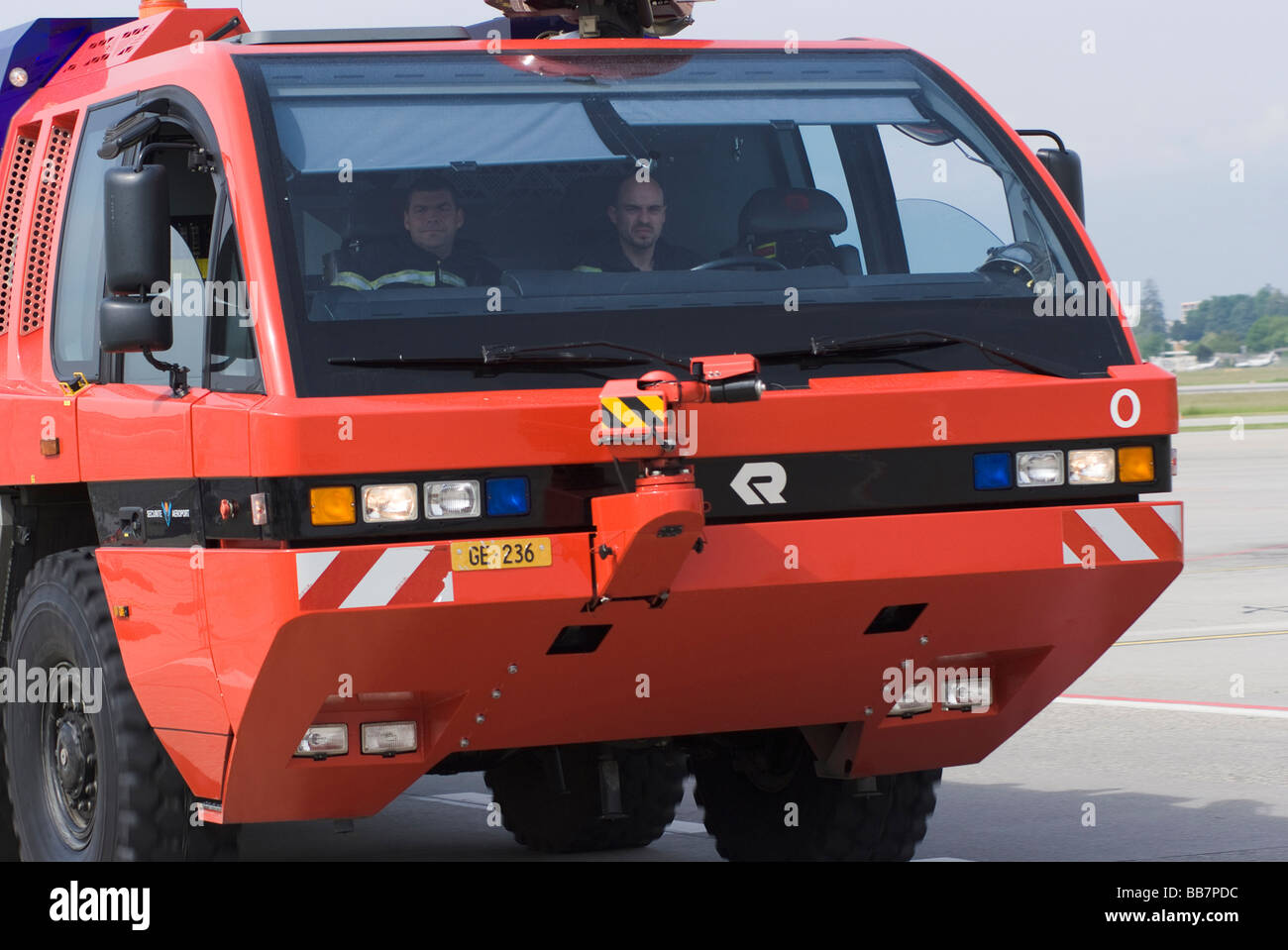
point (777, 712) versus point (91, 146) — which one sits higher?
point (91, 146)

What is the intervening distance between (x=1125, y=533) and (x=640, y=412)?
156 centimetres

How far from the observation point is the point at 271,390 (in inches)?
198

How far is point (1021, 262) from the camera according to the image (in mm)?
5961

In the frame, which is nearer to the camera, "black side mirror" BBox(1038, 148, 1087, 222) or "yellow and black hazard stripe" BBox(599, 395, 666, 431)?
"yellow and black hazard stripe" BBox(599, 395, 666, 431)

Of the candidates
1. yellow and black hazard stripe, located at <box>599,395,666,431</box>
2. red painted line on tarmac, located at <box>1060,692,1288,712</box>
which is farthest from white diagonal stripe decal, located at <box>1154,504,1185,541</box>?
red painted line on tarmac, located at <box>1060,692,1288,712</box>

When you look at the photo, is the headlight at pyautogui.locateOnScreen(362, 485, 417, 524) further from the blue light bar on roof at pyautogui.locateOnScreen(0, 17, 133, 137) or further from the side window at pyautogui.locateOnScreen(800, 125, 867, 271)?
the blue light bar on roof at pyautogui.locateOnScreen(0, 17, 133, 137)

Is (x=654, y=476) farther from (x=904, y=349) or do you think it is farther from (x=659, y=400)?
(x=904, y=349)

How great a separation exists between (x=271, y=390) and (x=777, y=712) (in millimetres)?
1797

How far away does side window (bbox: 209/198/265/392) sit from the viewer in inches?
206

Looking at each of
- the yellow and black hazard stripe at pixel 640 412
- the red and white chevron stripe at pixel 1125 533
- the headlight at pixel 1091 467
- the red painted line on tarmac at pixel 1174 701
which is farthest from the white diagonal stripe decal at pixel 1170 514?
the red painted line on tarmac at pixel 1174 701

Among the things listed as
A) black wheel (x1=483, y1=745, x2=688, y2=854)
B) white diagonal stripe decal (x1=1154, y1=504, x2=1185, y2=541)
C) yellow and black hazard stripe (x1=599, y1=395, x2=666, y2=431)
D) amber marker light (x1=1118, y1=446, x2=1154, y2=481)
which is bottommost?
black wheel (x1=483, y1=745, x2=688, y2=854)
